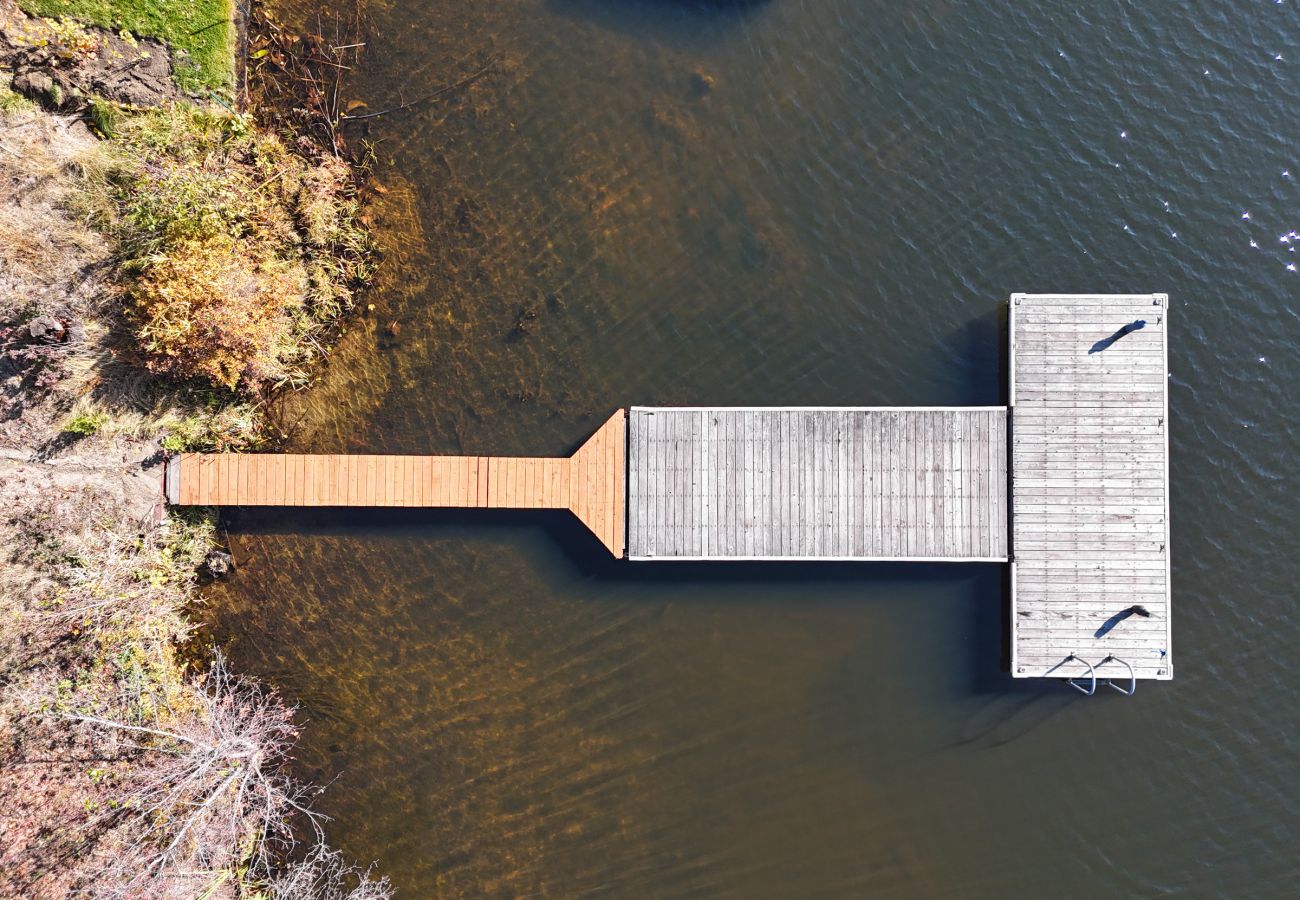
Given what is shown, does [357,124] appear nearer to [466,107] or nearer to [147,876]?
[466,107]

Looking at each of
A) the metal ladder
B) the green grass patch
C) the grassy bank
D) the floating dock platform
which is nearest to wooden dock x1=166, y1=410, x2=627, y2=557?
the floating dock platform

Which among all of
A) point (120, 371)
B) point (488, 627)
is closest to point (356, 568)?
point (488, 627)

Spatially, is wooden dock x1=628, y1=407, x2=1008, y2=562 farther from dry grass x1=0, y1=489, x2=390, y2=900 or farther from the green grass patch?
the green grass patch

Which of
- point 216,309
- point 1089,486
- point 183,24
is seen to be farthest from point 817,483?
point 183,24

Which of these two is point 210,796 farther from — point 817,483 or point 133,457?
point 817,483

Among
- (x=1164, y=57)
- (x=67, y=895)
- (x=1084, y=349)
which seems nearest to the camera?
(x=67, y=895)

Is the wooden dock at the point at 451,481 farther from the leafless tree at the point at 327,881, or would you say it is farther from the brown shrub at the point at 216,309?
the leafless tree at the point at 327,881
